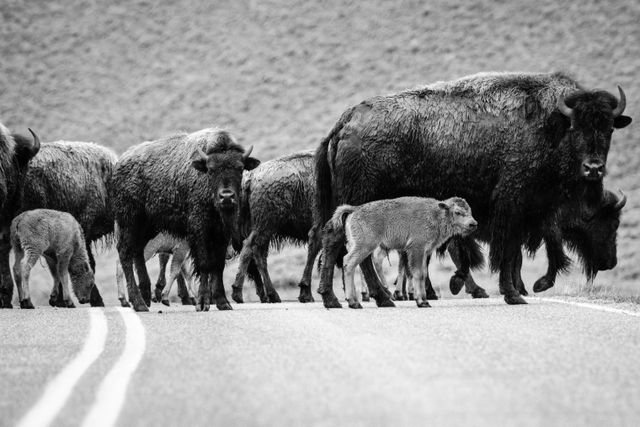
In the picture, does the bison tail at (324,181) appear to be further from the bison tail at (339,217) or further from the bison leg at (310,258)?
the bison leg at (310,258)

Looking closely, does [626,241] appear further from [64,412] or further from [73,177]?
[64,412]

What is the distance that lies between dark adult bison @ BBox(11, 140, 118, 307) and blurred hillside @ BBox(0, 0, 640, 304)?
2080cm

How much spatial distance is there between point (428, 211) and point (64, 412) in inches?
328

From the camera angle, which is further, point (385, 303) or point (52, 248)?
point (52, 248)

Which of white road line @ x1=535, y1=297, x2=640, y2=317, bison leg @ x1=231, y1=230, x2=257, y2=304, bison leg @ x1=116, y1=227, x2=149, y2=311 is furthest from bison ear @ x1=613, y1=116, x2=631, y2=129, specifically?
bison leg @ x1=231, y1=230, x2=257, y2=304

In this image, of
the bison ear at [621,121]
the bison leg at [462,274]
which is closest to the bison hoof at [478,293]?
the bison leg at [462,274]

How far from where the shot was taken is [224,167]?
13094 millimetres

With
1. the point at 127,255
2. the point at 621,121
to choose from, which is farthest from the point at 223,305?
the point at 621,121

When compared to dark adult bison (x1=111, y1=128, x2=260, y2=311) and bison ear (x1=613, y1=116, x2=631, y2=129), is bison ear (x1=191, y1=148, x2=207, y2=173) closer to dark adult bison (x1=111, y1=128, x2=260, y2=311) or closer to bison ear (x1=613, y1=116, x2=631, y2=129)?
dark adult bison (x1=111, y1=128, x2=260, y2=311)

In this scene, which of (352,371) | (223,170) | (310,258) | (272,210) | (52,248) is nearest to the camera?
(352,371)

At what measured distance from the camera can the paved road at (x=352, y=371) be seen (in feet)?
16.8

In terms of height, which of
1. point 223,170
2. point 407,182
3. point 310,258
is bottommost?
point 310,258

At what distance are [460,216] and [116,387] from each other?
7661 millimetres

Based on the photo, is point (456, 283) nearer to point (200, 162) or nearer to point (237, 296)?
point (200, 162)
